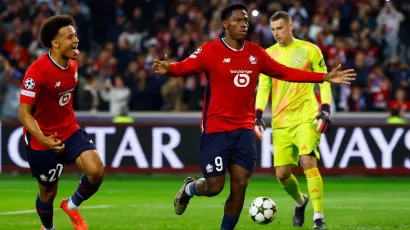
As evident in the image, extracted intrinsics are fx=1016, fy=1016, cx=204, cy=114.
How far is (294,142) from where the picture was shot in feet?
39.7

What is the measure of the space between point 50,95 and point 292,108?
329 cm

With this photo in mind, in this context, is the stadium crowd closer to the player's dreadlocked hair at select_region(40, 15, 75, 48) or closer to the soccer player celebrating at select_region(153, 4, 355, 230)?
the player's dreadlocked hair at select_region(40, 15, 75, 48)

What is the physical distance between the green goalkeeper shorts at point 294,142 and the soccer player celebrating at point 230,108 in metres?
1.78

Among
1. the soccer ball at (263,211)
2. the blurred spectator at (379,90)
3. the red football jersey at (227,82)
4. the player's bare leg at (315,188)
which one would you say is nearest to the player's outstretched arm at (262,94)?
the player's bare leg at (315,188)

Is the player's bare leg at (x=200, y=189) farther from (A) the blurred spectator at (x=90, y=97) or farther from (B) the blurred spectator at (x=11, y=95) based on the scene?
(A) the blurred spectator at (x=90, y=97)

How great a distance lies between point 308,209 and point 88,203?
3280 mm

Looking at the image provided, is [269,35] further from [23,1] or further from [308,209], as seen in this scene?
[308,209]

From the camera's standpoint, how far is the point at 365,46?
74.8 ft

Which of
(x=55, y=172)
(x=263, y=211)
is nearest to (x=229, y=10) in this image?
(x=55, y=172)

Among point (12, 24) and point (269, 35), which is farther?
point (12, 24)

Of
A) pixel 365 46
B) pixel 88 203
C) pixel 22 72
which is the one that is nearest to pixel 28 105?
pixel 88 203

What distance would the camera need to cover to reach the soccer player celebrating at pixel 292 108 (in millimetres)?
11984

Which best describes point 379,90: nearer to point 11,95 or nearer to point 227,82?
point 11,95

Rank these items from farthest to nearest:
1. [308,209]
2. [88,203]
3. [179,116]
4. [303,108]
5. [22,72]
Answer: [22,72], [179,116], [88,203], [308,209], [303,108]
